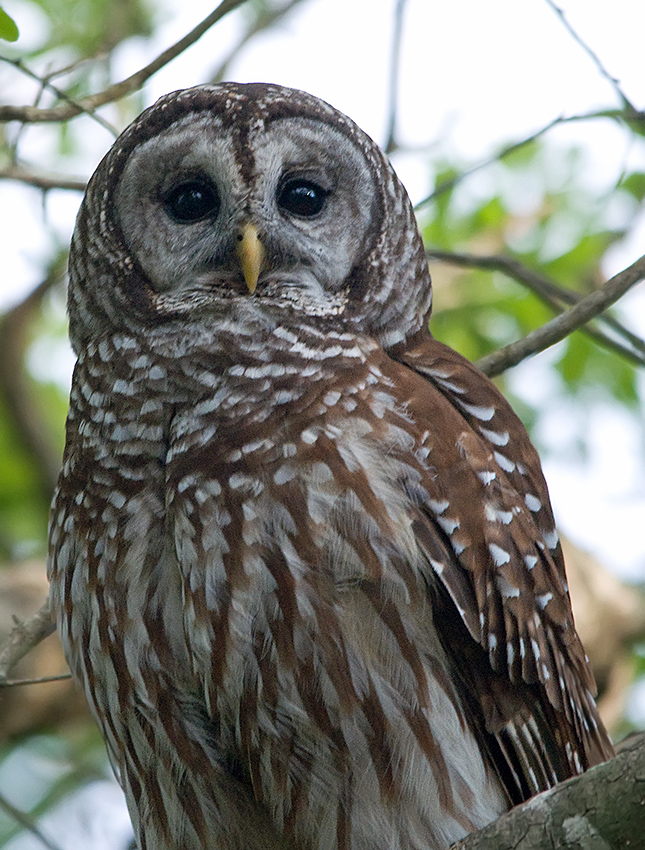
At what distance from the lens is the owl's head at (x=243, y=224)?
11.5 feet

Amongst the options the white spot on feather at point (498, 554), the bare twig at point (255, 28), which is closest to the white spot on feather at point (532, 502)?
the white spot on feather at point (498, 554)

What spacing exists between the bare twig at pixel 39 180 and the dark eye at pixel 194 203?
25.4 inches

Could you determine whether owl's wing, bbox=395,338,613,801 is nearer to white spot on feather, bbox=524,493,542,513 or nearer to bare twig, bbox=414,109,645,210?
white spot on feather, bbox=524,493,542,513

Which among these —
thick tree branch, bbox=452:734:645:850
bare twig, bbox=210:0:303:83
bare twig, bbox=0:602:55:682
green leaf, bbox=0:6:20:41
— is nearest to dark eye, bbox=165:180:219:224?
green leaf, bbox=0:6:20:41

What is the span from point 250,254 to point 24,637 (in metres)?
1.41

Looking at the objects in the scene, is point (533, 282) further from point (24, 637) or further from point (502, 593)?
point (24, 637)

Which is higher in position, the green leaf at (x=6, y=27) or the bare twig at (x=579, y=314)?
the green leaf at (x=6, y=27)

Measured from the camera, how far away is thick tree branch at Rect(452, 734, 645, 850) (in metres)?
2.10

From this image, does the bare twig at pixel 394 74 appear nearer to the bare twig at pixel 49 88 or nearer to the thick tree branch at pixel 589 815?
the bare twig at pixel 49 88

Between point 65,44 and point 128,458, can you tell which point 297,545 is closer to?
point 128,458

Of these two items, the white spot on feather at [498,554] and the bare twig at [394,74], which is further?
the bare twig at [394,74]

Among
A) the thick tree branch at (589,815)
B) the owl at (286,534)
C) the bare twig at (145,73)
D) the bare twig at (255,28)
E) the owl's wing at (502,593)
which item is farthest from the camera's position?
the bare twig at (255,28)

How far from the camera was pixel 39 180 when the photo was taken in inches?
160

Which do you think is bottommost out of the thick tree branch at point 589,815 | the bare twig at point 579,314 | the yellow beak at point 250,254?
the thick tree branch at point 589,815
